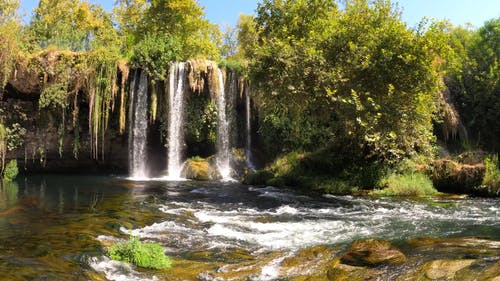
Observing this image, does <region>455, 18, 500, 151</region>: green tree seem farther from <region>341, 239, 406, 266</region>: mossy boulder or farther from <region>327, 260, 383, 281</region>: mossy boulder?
<region>327, 260, 383, 281</region>: mossy boulder

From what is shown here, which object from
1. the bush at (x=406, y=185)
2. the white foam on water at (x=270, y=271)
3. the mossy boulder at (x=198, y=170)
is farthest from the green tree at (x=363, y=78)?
the white foam on water at (x=270, y=271)

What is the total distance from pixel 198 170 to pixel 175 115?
405 centimetres

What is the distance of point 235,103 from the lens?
87.7 ft

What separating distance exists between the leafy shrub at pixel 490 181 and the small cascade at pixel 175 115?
603 inches

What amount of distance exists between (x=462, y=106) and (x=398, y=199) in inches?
480

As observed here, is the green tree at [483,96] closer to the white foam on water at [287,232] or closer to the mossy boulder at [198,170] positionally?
the mossy boulder at [198,170]

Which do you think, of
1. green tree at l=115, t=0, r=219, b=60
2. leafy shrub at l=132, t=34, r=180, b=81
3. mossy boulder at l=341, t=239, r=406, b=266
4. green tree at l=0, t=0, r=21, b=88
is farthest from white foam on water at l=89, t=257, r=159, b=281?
green tree at l=115, t=0, r=219, b=60

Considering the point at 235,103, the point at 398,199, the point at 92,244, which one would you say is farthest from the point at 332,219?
the point at 235,103

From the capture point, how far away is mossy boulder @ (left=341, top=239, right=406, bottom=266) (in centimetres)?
711

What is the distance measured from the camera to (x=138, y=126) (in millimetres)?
25688

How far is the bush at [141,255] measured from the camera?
738 centimetres

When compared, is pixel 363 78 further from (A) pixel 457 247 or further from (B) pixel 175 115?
(B) pixel 175 115

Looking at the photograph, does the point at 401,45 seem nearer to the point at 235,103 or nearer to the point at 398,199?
the point at 398,199

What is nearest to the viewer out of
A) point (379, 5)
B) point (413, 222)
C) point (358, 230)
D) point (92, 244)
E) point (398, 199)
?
point (92, 244)
